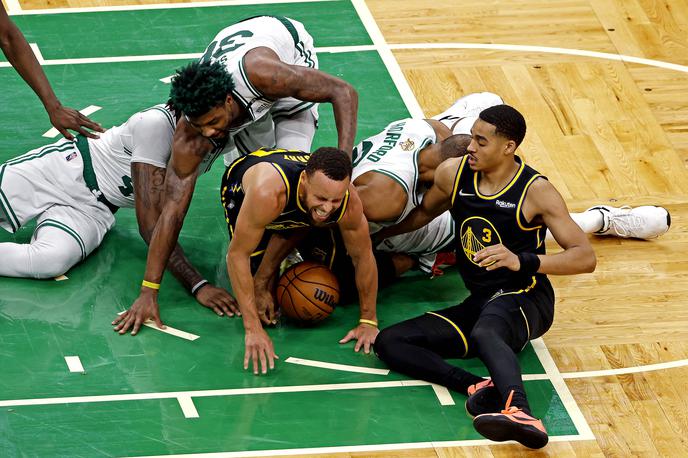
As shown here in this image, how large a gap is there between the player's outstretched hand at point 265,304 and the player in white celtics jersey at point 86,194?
244 mm

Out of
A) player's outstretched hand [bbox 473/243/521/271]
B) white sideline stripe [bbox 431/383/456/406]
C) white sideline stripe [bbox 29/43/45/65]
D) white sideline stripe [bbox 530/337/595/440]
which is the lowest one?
white sideline stripe [bbox 530/337/595/440]

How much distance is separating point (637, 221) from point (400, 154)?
182 cm

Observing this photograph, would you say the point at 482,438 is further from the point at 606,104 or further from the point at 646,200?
the point at 606,104

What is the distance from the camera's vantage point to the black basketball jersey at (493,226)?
7543 mm

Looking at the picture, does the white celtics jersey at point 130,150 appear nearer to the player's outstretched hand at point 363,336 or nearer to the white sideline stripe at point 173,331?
the white sideline stripe at point 173,331

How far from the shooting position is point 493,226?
299 inches

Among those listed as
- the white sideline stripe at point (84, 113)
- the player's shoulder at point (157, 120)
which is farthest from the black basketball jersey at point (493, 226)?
the white sideline stripe at point (84, 113)

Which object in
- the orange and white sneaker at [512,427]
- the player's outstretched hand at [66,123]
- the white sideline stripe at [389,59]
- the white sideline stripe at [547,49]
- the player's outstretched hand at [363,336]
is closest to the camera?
the orange and white sneaker at [512,427]

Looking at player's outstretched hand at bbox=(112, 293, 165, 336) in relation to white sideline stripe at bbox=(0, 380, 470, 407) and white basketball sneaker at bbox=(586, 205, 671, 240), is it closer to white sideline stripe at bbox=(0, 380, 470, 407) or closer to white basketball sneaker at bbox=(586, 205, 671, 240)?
white sideline stripe at bbox=(0, 380, 470, 407)

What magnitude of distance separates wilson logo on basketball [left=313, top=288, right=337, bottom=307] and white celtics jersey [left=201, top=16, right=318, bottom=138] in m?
1.09

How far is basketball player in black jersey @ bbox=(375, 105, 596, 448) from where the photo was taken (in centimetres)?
Result: 733

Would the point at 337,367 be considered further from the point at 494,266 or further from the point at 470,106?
the point at 470,106

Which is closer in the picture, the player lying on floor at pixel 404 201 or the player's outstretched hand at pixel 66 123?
the player lying on floor at pixel 404 201

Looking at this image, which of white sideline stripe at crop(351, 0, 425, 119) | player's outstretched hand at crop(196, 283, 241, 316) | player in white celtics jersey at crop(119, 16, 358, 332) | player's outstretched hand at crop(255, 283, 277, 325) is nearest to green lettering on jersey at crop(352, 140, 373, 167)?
player in white celtics jersey at crop(119, 16, 358, 332)
